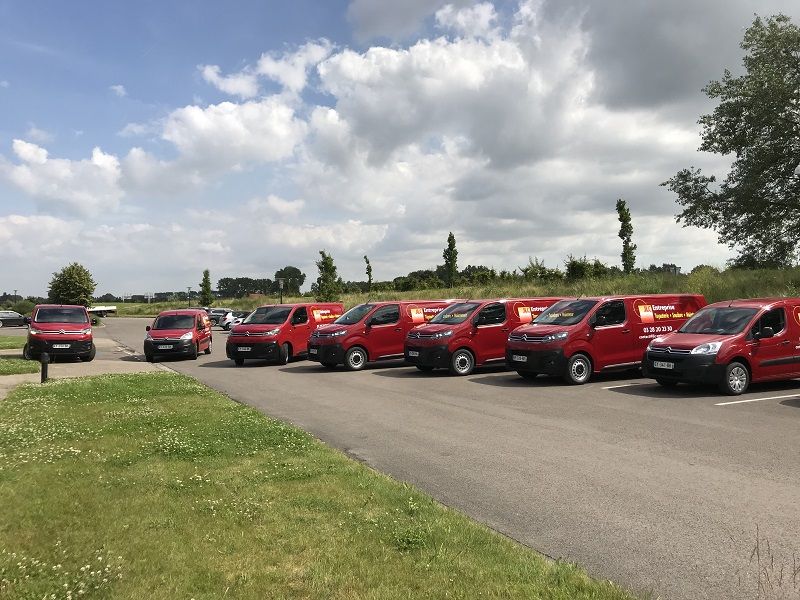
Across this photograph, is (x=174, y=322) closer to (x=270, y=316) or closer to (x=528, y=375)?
(x=270, y=316)

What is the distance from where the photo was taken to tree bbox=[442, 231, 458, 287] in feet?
196

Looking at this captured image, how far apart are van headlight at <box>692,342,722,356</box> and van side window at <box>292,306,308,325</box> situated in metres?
12.3

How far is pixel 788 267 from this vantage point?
3031cm

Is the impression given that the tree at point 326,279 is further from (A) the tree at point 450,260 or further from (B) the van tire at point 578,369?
(B) the van tire at point 578,369

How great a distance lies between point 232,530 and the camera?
179 inches

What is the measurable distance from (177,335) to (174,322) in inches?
53.4

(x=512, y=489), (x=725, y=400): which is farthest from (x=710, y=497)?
(x=725, y=400)

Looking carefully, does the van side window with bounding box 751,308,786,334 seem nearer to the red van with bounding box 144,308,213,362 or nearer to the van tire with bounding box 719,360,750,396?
the van tire with bounding box 719,360,750,396

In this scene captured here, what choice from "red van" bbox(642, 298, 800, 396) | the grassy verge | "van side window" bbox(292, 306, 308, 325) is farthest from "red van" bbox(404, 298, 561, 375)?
the grassy verge

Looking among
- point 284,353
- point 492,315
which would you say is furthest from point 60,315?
point 492,315

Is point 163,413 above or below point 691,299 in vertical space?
below

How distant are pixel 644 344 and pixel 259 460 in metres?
11.0

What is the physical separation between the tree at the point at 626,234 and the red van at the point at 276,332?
83.3 ft

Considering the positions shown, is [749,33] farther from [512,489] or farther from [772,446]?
[512,489]
